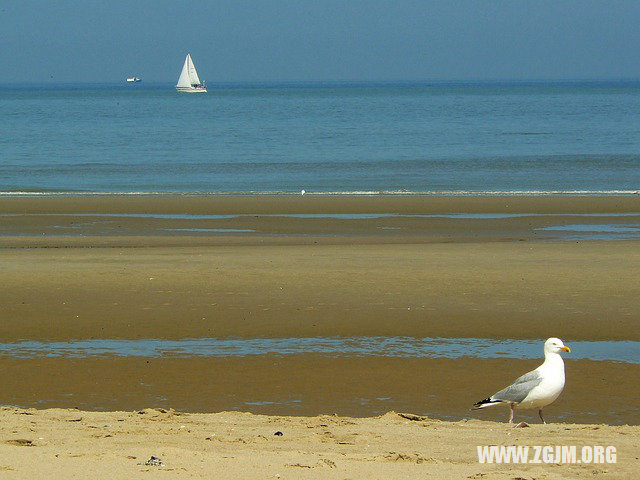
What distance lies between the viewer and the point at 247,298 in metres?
13.1

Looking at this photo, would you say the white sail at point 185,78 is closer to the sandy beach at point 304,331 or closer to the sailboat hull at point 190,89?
the sailboat hull at point 190,89

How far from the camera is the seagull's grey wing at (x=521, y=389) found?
754cm

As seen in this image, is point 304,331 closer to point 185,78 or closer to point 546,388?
point 546,388

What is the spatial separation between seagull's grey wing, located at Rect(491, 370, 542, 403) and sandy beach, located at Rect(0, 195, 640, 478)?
22 cm

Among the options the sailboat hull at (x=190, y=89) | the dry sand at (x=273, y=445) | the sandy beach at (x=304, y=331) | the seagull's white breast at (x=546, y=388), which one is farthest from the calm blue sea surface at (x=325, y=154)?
the sailboat hull at (x=190, y=89)

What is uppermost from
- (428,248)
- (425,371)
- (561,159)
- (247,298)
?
(561,159)

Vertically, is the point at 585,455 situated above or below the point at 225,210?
below

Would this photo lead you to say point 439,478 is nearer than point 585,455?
Yes

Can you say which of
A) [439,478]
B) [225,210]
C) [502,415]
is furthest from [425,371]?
[225,210]

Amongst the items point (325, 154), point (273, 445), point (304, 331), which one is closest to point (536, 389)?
point (273, 445)

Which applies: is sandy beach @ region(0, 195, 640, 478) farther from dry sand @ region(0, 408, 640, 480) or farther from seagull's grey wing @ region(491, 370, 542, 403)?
seagull's grey wing @ region(491, 370, 542, 403)

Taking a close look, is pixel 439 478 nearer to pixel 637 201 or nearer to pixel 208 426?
pixel 208 426

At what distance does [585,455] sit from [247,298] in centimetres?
721

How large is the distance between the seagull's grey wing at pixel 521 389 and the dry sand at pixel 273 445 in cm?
23
